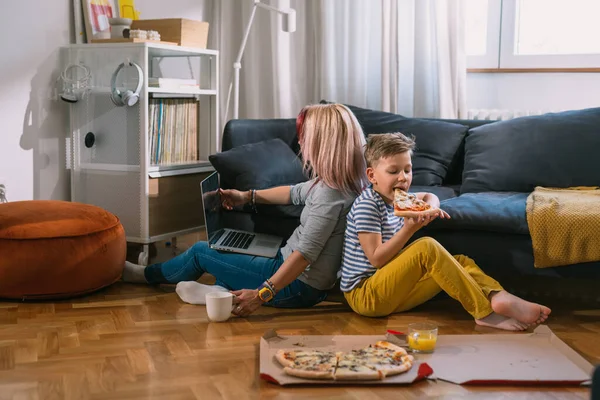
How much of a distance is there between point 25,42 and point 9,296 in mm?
1184

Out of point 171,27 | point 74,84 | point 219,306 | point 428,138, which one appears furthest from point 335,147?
point 74,84

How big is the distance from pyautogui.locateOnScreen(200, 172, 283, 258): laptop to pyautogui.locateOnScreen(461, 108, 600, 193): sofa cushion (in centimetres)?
97

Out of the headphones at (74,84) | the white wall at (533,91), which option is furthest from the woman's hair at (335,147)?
the white wall at (533,91)

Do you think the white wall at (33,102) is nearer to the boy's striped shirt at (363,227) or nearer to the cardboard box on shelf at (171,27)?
the cardboard box on shelf at (171,27)

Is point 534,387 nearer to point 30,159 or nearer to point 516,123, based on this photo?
point 516,123

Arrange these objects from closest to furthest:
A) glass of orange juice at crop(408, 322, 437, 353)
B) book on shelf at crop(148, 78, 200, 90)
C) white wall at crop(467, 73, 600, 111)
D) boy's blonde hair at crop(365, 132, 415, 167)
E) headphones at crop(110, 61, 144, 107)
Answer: glass of orange juice at crop(408, 322, 437, 353) → boy's blonde hair at crop(365, 132, 415, 167) → headphones at crop(110, 61, 144, 107) → book on shelf at crop(148, 78, 200, 90) → white wall at crop(467, 73, 600, 111)

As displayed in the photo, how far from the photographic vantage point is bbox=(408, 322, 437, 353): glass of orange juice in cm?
232

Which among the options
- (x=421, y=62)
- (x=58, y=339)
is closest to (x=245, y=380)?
(x=58, y=339)

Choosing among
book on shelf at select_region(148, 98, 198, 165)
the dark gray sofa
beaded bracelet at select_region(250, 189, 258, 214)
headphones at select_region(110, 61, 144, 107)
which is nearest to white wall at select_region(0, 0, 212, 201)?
headphones at select_region(110, 61, 144, 107)

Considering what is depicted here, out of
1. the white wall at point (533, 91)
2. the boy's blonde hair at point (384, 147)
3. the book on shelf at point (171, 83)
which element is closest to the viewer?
the boy's blonde hair at point (384, 147)

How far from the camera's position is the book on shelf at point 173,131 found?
357 cm

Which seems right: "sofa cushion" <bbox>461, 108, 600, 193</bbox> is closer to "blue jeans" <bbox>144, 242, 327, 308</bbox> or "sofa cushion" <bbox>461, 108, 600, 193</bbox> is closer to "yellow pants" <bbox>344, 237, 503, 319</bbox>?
"yellow pants" <bbox>344, 237, 503, 319</bbox>

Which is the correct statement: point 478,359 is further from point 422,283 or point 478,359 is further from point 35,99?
point 35,99

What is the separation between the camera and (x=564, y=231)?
2.73m
